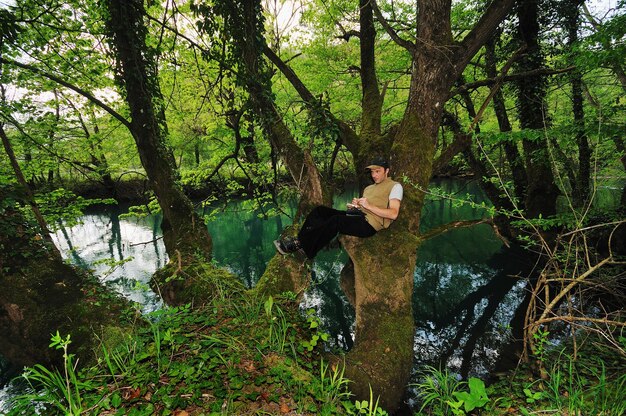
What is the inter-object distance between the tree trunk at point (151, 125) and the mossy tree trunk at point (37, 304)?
4.32 feet

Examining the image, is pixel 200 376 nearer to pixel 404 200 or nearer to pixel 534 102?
pixel 404 200

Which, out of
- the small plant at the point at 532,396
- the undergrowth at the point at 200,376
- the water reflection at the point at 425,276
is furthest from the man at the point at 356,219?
the small plant at the point at 532,396

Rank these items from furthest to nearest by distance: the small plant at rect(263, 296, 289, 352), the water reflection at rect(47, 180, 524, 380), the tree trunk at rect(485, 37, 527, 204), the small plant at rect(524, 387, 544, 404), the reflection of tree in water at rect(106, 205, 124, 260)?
the reflection of tree in water at rect(106, 205, 124, 260)
the tree trunk at rect(485, 37, 527, 204)
the water reflection at rect(47, 180, 524, 380)
the small plant at rect(263, 296, 289, 352)
the small plant at rect(524, 387, 544, 404)

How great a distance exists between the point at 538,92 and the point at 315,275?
8623 mm

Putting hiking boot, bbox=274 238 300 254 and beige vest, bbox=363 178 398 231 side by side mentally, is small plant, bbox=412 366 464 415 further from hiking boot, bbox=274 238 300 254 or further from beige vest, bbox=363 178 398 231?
hiking boot, bbox=274 238 300 254

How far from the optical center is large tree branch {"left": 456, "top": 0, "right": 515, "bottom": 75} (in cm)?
366

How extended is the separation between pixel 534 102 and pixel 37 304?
1015cm

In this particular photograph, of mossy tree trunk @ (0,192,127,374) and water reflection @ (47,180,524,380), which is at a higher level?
mossy tree trunk @ (0,192,127,374)

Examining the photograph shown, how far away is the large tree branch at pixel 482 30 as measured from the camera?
3.66m

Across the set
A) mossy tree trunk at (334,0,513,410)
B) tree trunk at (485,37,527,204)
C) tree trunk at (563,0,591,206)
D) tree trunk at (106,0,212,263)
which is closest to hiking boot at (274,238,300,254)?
mossy tree trunk at (334,0,513,410)

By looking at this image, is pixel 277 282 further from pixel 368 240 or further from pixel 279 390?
pixel 279 390

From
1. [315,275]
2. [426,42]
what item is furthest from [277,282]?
[315,275]

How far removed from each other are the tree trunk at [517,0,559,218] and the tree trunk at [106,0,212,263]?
770cm

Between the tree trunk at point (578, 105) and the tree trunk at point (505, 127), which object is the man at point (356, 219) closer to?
→ the tree trunk at point (578, 105)
